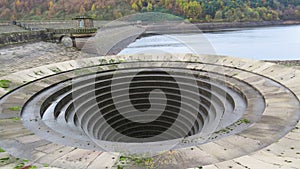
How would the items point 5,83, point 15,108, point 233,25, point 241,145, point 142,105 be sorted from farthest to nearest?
point 233,25, point 142,105, point 5,83, point 15,108, point 241,145

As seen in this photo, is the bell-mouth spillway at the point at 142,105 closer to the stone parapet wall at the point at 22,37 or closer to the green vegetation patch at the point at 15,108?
the green vegetation patch at the point at 15,108

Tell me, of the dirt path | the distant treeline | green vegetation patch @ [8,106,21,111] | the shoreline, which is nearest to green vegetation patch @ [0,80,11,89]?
green vegetation patch @ [8,106,21,111]

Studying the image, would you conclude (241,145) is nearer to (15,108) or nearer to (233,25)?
(15,108)

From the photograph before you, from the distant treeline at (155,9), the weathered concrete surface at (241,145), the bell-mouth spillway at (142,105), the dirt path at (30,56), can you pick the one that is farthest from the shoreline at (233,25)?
the weathered concrete surface at (241,145)

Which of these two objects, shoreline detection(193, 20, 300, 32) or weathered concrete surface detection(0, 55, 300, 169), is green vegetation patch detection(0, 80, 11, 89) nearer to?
weathered concrete surface detection(0, 55, 300, 169)

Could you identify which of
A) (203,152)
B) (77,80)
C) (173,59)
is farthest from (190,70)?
(203,152)

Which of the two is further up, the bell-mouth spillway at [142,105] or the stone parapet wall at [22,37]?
the stone parapet wall at [22,37]

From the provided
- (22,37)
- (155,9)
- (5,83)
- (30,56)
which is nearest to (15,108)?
(5,83)

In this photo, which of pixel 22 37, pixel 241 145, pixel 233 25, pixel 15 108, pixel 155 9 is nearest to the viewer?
pixel 241 145
